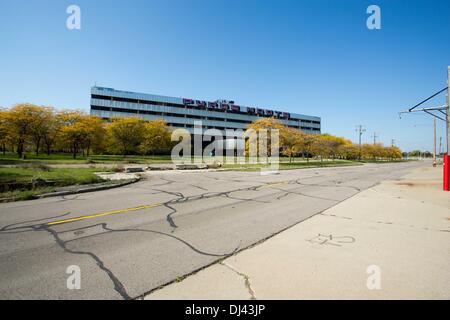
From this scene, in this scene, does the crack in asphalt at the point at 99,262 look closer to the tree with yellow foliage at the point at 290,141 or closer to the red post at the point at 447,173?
the red post at the point at 447,173

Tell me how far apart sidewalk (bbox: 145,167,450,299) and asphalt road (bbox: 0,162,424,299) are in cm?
47

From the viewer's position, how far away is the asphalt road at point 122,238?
128 inches

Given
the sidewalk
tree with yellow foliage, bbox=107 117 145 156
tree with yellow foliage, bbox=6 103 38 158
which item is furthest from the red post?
tree with yellow foliage, bbox=6 103 38 158

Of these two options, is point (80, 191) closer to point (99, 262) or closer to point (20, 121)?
point (99, 262)

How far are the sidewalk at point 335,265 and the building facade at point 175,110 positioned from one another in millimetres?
73354

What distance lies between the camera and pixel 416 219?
6.59 metres

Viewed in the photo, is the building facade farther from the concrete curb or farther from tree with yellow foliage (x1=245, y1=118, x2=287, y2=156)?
the concrete curb

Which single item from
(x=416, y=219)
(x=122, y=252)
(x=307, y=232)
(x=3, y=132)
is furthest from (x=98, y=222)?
(x=3, y=132)

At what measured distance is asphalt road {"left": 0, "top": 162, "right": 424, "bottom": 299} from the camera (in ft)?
10.7

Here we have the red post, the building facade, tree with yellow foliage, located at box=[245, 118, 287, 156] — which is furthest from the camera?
the building facade

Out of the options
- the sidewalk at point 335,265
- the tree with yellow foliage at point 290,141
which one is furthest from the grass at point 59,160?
the sidewalk at point 335,265

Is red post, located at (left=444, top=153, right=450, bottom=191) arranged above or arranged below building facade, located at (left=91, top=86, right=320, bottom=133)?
below
